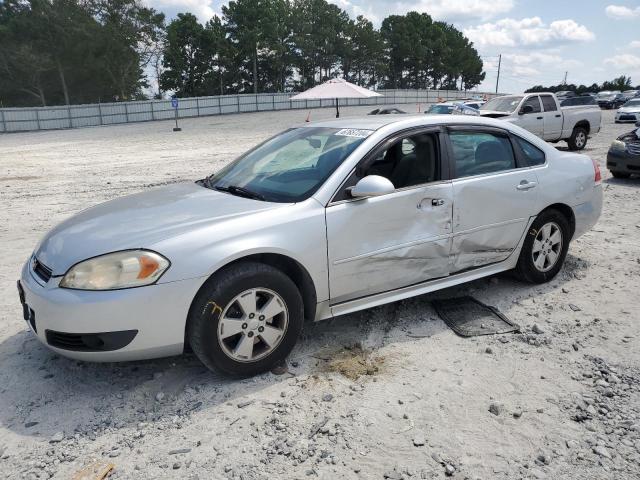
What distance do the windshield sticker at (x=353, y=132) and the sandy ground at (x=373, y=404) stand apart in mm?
1435

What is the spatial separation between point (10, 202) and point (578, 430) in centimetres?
1013

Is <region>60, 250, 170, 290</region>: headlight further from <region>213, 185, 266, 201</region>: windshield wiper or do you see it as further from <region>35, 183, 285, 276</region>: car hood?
<region>213, 185, 266, 201</region>: windshield wiper

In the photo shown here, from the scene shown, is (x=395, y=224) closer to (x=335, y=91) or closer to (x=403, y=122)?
(x=403, y=122)

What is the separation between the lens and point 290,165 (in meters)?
4.00

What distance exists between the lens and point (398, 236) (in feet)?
12.1

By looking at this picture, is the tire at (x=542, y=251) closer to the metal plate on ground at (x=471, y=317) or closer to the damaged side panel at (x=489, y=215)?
the damaged side panel at (x=489, y=215)

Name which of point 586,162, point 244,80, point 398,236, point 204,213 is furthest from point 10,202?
point 244,80

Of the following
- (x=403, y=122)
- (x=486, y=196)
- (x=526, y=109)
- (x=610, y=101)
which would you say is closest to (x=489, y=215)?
(x=486, y=196)

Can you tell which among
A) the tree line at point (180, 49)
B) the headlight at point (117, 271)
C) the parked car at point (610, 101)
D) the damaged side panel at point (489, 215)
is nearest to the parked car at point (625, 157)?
the damaged side panel at point (489, 215)

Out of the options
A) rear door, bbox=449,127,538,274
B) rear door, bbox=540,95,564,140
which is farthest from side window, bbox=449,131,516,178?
rear door, bbox=540,95,564,140

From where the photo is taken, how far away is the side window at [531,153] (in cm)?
454

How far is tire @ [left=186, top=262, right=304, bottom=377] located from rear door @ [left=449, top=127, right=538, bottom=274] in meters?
1.48

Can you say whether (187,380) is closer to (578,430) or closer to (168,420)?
(168,420)

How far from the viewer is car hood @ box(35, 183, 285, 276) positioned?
3.04 meters
